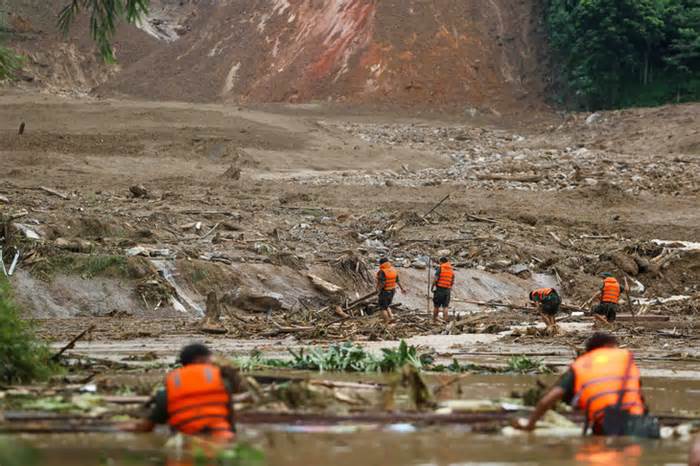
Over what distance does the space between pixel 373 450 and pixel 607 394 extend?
1.70 metres

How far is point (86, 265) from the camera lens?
2195 centimetres

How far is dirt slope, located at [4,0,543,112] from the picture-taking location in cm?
6156

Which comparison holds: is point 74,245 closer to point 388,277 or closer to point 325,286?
point 325,286

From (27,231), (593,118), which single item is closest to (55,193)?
(27,231)

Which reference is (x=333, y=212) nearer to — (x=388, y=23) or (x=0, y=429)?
(x=0, y=429)

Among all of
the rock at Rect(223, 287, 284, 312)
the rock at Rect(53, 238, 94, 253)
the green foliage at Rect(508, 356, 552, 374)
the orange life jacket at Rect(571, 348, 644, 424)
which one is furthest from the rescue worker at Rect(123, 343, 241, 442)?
the rock at Rect(53, 238, 94, 253)

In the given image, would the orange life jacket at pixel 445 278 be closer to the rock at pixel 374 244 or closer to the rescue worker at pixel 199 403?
the rock at pixel 374 244

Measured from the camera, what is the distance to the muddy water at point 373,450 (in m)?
8.29

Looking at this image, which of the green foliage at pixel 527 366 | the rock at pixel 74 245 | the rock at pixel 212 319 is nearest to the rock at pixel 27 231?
the rock at pixel 74 245

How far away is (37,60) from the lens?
2557 inches

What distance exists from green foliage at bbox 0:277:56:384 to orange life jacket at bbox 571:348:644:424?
521cm

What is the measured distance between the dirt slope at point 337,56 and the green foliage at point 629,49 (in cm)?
364

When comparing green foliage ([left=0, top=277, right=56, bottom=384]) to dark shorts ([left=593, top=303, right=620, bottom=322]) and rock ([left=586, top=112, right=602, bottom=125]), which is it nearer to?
dark shorts ([left=593, top=303, right=620, bottom=322])

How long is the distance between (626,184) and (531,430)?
30.6 m
